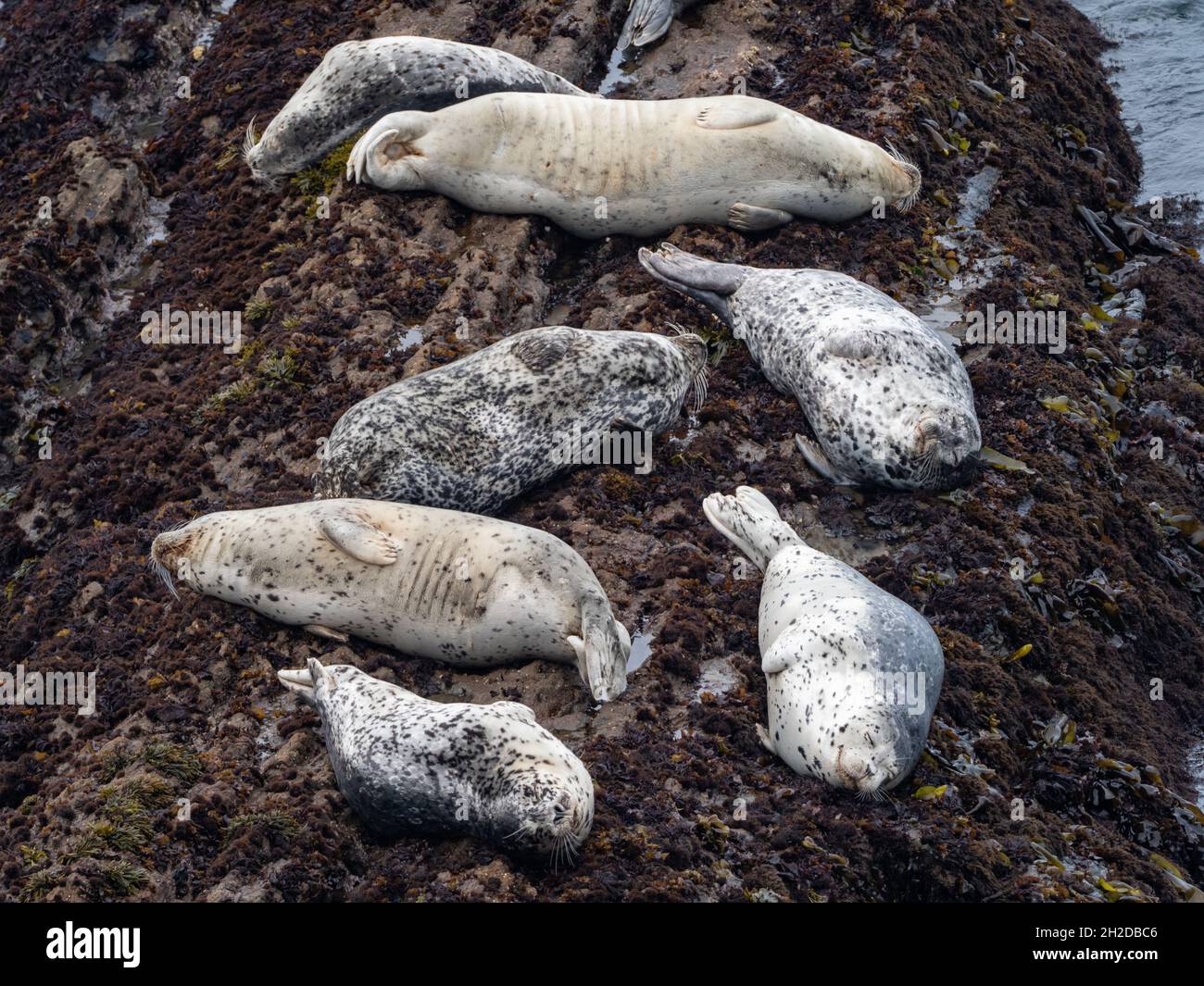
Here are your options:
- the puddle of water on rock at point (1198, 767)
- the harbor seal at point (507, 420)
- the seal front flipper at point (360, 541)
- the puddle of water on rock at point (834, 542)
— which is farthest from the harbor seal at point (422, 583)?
the puddle of water on rock at point (1198, 767)

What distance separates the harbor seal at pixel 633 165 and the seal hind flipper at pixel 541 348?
1.80m

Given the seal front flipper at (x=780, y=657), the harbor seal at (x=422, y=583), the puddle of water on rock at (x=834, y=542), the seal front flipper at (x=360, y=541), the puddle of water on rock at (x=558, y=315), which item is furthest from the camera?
the puddle of water on rock at (x=558, y=315)

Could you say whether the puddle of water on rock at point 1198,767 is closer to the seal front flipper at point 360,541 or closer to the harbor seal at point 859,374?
the harbor seal at point 859,374

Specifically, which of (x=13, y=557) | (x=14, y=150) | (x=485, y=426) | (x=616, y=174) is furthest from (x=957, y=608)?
(x=14, y=150)

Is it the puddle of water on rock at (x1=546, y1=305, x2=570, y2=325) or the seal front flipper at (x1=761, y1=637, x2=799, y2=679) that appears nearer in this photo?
the seal front flipper at (x1=761, y1=637, x2=799, y2=679)

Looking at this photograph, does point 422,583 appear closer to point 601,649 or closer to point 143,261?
point 601,649

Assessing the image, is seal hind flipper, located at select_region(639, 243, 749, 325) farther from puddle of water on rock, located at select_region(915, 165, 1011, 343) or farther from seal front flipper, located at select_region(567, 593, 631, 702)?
seal front flipper, located at select_region(567, 593, 631, 702)

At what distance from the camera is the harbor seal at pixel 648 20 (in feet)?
39.0

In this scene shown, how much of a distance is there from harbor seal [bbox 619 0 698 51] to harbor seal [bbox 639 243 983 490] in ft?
10.7

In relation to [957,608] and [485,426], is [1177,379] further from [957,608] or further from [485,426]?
[485,426]

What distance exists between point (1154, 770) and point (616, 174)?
5.13 metres

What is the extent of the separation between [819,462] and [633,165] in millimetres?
2720

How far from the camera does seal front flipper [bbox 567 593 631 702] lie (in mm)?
6945

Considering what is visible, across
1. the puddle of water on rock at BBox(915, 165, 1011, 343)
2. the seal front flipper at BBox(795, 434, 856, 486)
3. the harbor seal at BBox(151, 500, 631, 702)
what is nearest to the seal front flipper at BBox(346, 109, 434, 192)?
the harbor seal at BBox(151, 500, 631, 702)
